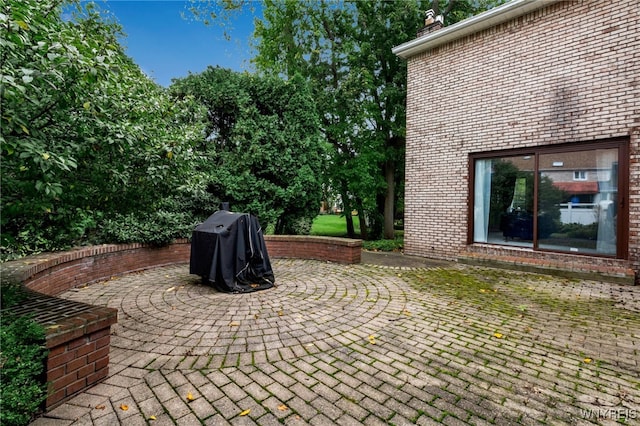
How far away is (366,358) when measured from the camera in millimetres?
2758

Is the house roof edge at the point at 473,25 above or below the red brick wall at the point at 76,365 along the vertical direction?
above

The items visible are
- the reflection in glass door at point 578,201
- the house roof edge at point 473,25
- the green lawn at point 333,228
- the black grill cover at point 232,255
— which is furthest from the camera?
the green lawn at point 333,228

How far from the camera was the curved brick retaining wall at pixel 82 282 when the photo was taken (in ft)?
7.00

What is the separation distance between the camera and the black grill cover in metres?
4.79

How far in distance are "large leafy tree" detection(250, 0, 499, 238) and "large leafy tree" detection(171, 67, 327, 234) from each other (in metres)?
2.27

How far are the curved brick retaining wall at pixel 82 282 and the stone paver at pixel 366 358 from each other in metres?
0.17

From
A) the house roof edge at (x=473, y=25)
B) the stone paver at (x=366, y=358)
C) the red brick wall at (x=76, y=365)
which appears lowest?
the stone paver at (x=366, y=358)

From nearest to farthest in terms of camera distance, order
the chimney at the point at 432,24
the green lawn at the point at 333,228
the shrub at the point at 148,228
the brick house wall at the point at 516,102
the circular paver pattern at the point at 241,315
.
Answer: the circular paver pattern at the point at 241,315 < the brick house wall at the point at 516,102 < the shrub at the point at 148,228 < the chimney at the point at 432,24 < the green lawn at the point at 333,228

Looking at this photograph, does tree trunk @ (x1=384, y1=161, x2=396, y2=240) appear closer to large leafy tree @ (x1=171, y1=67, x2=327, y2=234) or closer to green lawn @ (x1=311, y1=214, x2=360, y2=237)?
green lawn @ (x1=311, y1=214, x2=360, y2=237)

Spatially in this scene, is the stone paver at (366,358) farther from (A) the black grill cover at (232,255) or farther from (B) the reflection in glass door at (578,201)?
(B) the reflection in glass door at (578,201)

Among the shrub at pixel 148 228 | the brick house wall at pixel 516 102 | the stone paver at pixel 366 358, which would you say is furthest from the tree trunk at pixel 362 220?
the stone paver at pixel 366 358

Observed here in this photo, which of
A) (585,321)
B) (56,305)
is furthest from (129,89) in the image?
(585,321)

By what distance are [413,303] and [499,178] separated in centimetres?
443

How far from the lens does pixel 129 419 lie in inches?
77.5
